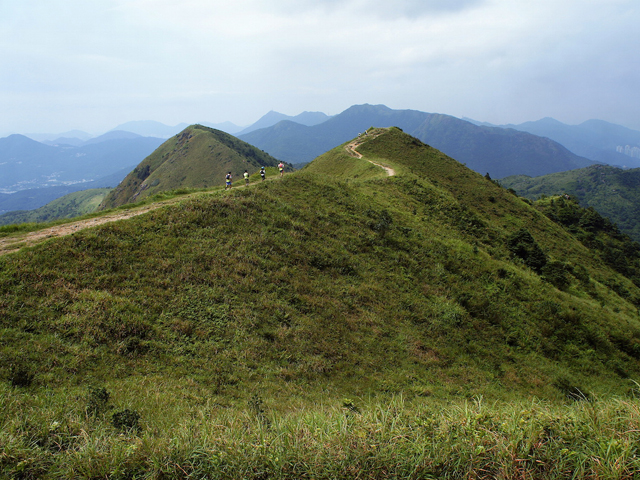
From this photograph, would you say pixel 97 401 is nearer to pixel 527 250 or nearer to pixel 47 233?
pixel 47 233

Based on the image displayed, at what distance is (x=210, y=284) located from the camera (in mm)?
Result: 13008

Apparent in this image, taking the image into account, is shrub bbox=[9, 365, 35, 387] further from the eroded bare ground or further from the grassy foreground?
the eroded bare ground

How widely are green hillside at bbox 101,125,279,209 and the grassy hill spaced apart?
360 ft

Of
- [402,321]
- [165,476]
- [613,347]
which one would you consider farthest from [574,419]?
[613,347]

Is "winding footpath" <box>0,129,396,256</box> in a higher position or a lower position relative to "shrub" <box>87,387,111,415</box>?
higher

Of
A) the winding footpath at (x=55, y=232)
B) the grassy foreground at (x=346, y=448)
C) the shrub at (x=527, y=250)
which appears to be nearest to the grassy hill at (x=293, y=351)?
the grassy foreground at (x=346, y=448)

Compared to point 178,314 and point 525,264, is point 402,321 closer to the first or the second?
point 178,314

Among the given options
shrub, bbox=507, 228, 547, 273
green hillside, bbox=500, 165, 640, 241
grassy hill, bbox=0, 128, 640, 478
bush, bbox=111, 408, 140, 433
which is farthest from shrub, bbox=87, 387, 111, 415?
green hillside, bbox=500, 165, 640, 241

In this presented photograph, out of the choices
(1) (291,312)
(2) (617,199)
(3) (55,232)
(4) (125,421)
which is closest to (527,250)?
(1) (291,312)

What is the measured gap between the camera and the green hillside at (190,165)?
13000 cm

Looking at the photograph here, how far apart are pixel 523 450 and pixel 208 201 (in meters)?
18.4

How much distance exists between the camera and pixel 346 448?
4.40 m

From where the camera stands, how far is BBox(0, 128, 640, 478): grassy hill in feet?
14.3

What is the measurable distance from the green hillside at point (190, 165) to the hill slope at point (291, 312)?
109 m
